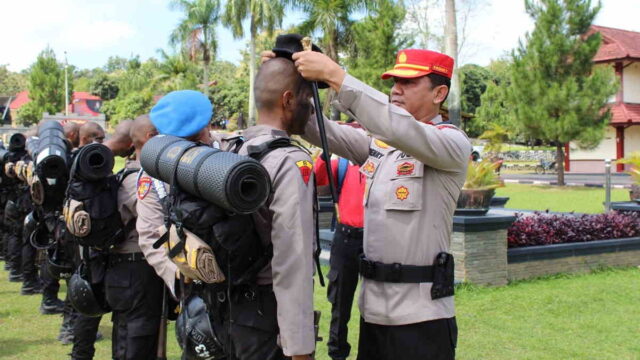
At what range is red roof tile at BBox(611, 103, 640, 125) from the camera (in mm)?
30536

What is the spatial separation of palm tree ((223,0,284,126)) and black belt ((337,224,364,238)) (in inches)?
1025

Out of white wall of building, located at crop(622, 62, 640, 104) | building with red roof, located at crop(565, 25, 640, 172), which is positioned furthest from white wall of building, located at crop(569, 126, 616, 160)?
white wall of building, located at crop(622, 62, 640, 104)

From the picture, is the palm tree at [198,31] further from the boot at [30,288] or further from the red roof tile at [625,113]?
the boot at [30,288]

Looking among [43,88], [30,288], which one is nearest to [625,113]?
[30,288]

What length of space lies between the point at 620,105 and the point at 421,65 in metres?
32.2

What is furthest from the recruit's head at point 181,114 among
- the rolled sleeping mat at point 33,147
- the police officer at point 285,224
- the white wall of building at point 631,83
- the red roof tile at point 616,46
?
the white wall of building at point 631,83

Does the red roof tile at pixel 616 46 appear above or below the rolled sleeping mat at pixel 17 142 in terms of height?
above

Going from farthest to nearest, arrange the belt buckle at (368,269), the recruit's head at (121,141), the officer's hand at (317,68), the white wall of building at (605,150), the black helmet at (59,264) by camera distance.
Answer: the white wall of building at (605,150) < the black helmet at (59,264) < the recruit's head at (121,141) < the belt buckle at (368,269) < the officer's hand at (317,68)

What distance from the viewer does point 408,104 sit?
9.51 feet

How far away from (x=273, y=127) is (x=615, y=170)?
112ft

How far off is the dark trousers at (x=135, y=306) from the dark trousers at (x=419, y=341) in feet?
5.83

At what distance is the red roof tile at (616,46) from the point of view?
30.2 meters

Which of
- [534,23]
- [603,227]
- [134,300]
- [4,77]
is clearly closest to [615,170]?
[534,23]

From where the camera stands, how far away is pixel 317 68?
7.77 feet
